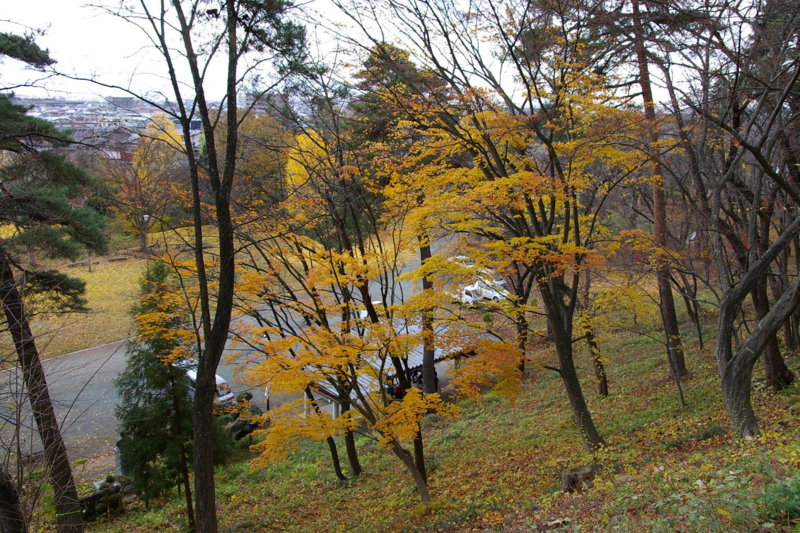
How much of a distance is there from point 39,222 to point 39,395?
3047 millimetres

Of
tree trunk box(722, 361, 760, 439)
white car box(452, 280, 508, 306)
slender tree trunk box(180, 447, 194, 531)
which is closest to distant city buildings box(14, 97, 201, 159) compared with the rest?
white car box(452, 280, 508, 306)

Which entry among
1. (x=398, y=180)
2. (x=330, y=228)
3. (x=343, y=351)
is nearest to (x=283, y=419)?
(x=343, y=351)

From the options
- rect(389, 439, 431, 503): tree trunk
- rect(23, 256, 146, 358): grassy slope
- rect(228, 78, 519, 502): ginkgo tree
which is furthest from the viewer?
rect(23, 256, 146, 358): grassy slope

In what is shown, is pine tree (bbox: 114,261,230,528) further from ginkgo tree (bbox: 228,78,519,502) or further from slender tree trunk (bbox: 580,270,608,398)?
slender tree trunk (bbox: 580,270,608,398)

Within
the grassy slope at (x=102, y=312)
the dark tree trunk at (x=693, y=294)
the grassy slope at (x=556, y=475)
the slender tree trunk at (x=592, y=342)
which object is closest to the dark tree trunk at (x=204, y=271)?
the grassy slope at (x=556, y=475)

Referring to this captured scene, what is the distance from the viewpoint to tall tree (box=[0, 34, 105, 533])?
736 cm

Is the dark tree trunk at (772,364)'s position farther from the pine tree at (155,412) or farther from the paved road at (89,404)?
the paved road at (89,404)

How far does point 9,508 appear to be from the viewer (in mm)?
6473

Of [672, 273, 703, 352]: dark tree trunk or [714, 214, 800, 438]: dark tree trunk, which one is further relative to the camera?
[672, 273, 703, 352]: dark tree trunk

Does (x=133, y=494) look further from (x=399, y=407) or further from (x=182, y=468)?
(x=399, y=407)

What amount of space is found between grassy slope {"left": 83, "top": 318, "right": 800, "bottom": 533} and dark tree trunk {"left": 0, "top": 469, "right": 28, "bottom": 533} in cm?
357

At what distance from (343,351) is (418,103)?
4.31m

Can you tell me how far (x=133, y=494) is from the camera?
40.1 feet

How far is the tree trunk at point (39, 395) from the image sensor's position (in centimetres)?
679
